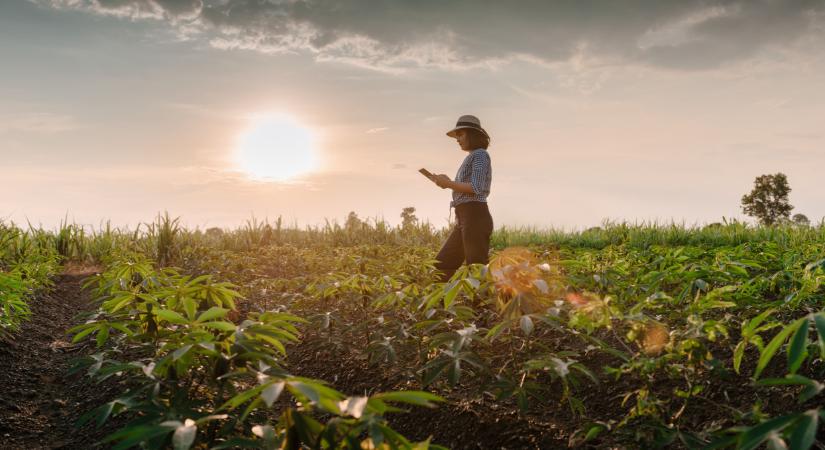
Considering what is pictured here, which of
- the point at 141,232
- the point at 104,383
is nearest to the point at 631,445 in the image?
the point at 104,383

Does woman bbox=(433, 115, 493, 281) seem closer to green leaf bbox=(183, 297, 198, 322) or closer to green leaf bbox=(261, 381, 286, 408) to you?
green leaf bbox=(183, 297, 198, 322)

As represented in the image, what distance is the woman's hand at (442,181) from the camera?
17.8ft

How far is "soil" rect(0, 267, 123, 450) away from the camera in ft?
9.82

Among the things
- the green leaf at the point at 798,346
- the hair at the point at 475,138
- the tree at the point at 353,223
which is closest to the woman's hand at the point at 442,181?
the hair at the point at 475,138

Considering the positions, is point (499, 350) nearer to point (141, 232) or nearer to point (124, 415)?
point (124, 415)

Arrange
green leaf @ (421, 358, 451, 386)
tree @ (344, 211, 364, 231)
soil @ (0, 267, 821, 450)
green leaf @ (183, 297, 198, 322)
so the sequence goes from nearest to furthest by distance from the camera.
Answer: green leaf @ (183, 297, 198, 322), green leaf @ (421, 358, 451, 386), soil @ (0, 267, 821, 450), tree @ (344, 211, 364, 231)

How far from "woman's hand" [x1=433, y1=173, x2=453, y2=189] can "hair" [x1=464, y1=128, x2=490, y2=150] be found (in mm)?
460

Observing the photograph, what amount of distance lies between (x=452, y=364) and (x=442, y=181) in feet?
11.5

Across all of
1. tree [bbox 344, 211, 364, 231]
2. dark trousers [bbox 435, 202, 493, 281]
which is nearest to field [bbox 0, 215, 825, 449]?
dark trousers [bbox 435, 202, 493, 281]

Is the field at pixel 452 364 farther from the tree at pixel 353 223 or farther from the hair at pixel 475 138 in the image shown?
the tree at pixel 353 223

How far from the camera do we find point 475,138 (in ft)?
18.6

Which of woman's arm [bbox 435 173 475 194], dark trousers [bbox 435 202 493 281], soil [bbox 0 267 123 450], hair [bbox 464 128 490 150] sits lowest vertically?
soil [bbox 0 267 123 450]

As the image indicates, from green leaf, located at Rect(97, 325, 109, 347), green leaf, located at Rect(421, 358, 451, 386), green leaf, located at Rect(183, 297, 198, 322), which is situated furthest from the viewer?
green leaf, located at Rect(97, 325, 109, 347)

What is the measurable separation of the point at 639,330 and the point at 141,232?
10.2 meters
